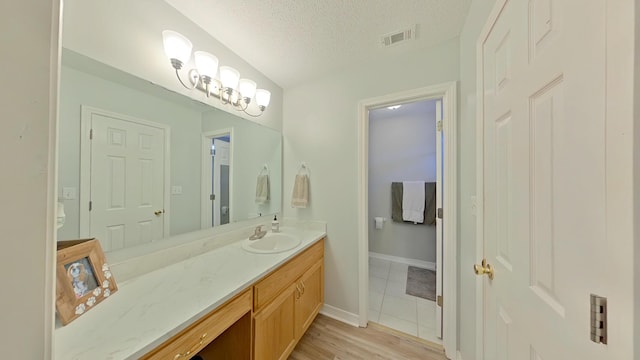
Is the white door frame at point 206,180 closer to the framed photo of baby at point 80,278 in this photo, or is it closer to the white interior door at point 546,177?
the framed photo of baby at point 80,278

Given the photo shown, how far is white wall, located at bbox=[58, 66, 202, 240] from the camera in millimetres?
858

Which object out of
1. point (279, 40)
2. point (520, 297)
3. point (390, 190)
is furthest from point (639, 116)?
point (390, 190)

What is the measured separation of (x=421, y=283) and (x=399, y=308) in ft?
2.14

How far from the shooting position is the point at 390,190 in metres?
3.11

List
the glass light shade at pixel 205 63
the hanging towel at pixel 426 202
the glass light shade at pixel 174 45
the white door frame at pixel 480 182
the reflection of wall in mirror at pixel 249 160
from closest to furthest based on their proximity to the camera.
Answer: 1. the white door frame at pixel 480 182
2. the glass light shade at pixel 174 45
3. the glass light shade at pixel 205 63
4. the reflection of wall in mirror at pixel 249 160
5. the hanging towel at pixel 426 202

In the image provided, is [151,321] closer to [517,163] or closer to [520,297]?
[520,297]

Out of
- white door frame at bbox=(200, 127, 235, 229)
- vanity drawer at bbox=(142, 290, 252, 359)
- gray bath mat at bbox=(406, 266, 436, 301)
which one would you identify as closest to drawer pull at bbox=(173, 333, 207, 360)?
vanity drawer at bbox=(142, 290, 252, 359)

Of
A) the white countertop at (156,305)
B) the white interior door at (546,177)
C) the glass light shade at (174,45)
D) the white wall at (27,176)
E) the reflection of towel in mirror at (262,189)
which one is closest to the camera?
the white wall at (27,176)

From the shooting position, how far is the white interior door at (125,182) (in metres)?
0.95

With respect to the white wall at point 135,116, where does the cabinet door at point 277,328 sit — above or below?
below

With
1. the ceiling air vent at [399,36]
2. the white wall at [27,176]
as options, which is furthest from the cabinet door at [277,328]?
the ceiling air vent at [399,36]

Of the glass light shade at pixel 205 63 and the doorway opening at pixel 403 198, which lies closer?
the glass light shade at pixel 205 63

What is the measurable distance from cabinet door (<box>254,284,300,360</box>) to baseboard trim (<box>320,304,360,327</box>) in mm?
538

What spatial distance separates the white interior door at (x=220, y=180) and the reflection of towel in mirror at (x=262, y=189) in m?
0.32
